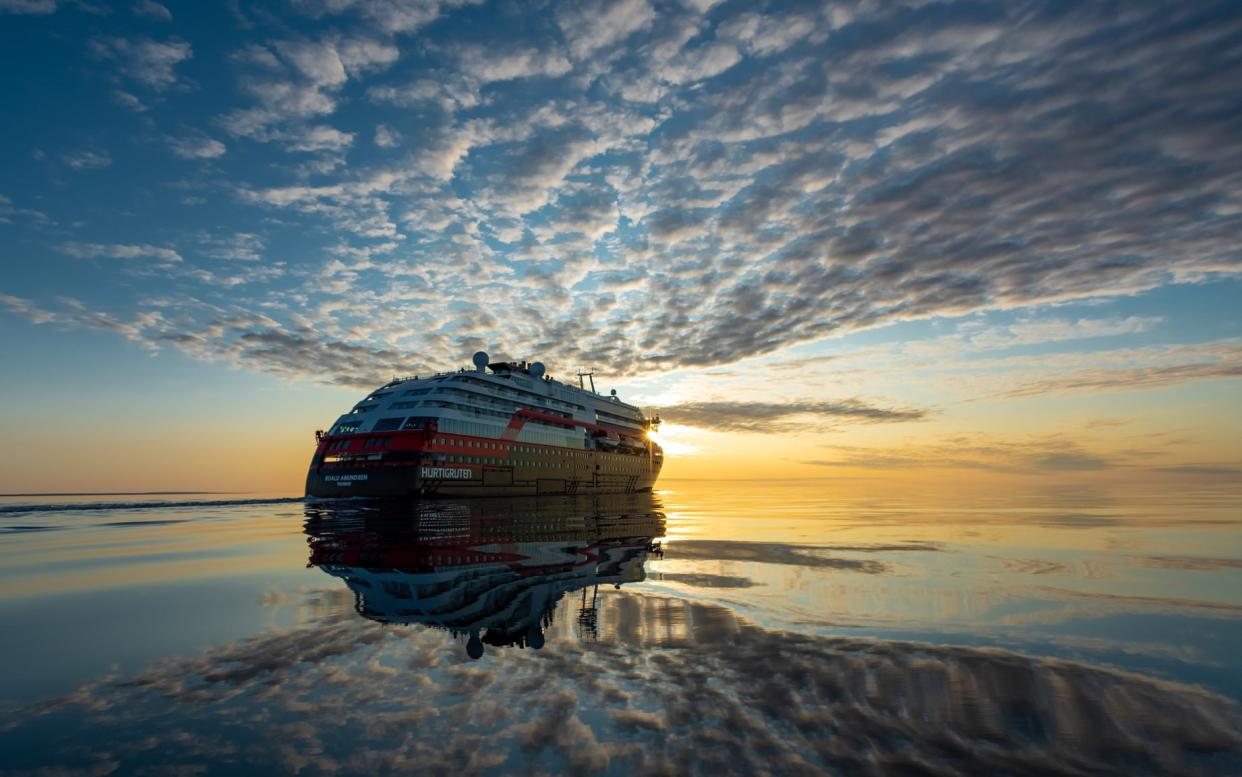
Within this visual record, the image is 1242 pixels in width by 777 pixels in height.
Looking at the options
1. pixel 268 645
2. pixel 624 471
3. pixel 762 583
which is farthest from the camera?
pixel 624 471

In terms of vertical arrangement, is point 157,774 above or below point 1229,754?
above

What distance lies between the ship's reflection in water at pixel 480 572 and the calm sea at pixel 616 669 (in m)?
0.11

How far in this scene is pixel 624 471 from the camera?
93125 millimetres

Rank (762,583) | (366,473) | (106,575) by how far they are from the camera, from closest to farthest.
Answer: (762,583), (106,575), (366,473)

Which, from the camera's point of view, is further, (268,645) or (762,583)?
(762,583)

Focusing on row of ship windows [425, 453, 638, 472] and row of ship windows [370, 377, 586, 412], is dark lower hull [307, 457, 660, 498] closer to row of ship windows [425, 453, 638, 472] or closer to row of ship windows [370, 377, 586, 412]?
row of ship windows [425, 453, 638, 472]

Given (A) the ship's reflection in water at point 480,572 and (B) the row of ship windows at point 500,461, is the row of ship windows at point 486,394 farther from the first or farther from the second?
(A) the ship's reflection in water at point 480,572

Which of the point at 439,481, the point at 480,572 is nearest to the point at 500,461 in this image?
the point at 439,481

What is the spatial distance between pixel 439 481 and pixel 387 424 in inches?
351

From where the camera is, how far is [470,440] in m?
62.0

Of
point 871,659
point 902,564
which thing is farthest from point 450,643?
point 902,564

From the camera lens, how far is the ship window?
57875 mm

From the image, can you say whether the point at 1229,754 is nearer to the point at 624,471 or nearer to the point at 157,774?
the point at 157,774

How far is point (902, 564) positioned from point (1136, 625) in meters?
6.44
